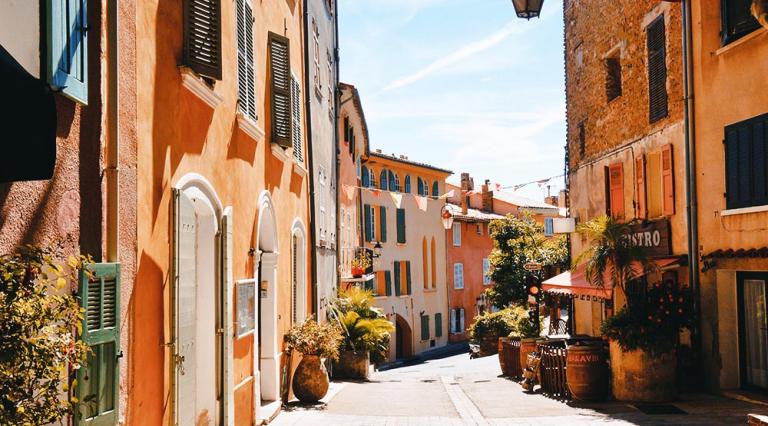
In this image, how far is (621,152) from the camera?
736 inches

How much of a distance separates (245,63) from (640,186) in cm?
986

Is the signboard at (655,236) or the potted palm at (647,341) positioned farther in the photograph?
the signboard at (655,236)

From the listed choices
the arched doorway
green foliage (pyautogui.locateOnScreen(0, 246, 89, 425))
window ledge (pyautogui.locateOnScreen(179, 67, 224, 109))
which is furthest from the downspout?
the arched doorway

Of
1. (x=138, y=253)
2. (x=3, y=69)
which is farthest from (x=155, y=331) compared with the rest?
(x=3, y=69)

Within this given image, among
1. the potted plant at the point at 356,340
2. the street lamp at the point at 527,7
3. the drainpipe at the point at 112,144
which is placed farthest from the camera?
the potted plant at the point at 356,340

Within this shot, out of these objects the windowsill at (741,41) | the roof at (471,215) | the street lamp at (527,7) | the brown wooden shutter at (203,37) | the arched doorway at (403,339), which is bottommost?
the arched doorway at (403,339)

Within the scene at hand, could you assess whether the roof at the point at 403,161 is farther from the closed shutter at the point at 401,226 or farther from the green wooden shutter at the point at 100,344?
the green wooden shutter at the point at 100,344

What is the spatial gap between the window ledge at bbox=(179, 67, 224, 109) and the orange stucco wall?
5 cm

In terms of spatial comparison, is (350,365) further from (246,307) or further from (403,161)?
(403,161)

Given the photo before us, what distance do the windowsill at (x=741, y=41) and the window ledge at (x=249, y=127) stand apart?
753cm

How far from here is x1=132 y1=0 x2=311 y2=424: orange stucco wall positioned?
6660mm

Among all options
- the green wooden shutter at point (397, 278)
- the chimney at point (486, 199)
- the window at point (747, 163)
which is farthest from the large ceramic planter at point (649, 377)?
the chimney at point (486, 199)

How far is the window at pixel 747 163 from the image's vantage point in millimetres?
12211

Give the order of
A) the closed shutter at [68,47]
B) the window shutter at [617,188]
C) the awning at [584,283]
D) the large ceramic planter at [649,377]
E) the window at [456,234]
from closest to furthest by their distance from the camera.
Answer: the closed shutter at [68,47] < the large ceramic planter at [649,377] < the awning at [584,283] < the window shutter at [617,188] < the window at [456,234]
